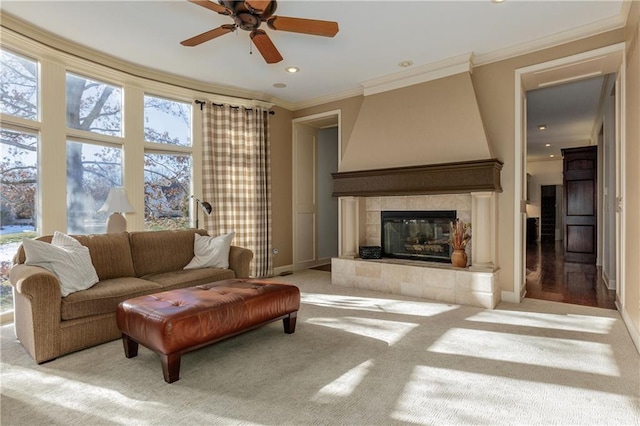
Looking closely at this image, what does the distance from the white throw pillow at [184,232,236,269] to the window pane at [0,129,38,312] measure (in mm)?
1608

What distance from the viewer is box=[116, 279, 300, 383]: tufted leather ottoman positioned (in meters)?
2.18

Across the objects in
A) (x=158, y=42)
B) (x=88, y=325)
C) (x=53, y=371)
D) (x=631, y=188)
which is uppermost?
(x=158, y=42)

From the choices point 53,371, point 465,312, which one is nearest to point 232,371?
point 53,371

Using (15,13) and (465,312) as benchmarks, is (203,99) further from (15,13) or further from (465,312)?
(465,312)

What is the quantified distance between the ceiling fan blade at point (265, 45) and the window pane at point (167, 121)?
2.21 meters

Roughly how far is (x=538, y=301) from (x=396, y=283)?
1.60 metres

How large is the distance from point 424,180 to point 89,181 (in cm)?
396

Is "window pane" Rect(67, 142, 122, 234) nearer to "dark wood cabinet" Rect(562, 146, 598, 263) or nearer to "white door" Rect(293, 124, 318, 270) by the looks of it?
"white door" Rect(293, 124, 318, 270)

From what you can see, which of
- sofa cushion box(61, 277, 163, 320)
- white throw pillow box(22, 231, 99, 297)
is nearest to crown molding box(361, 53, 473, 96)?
sofa cushion box(61, 277, 163, 320)

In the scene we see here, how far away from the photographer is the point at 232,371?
7.64 ft

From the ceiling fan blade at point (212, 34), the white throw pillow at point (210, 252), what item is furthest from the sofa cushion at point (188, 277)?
the ceiling fan blade at point (212, 34)

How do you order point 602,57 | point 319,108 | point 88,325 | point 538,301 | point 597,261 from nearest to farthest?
point 88,325
point 602,57
point 538,301
point 319,108
point 597,261

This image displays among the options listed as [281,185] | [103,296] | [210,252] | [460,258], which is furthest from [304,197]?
[103,296]

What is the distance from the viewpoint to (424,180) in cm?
430
